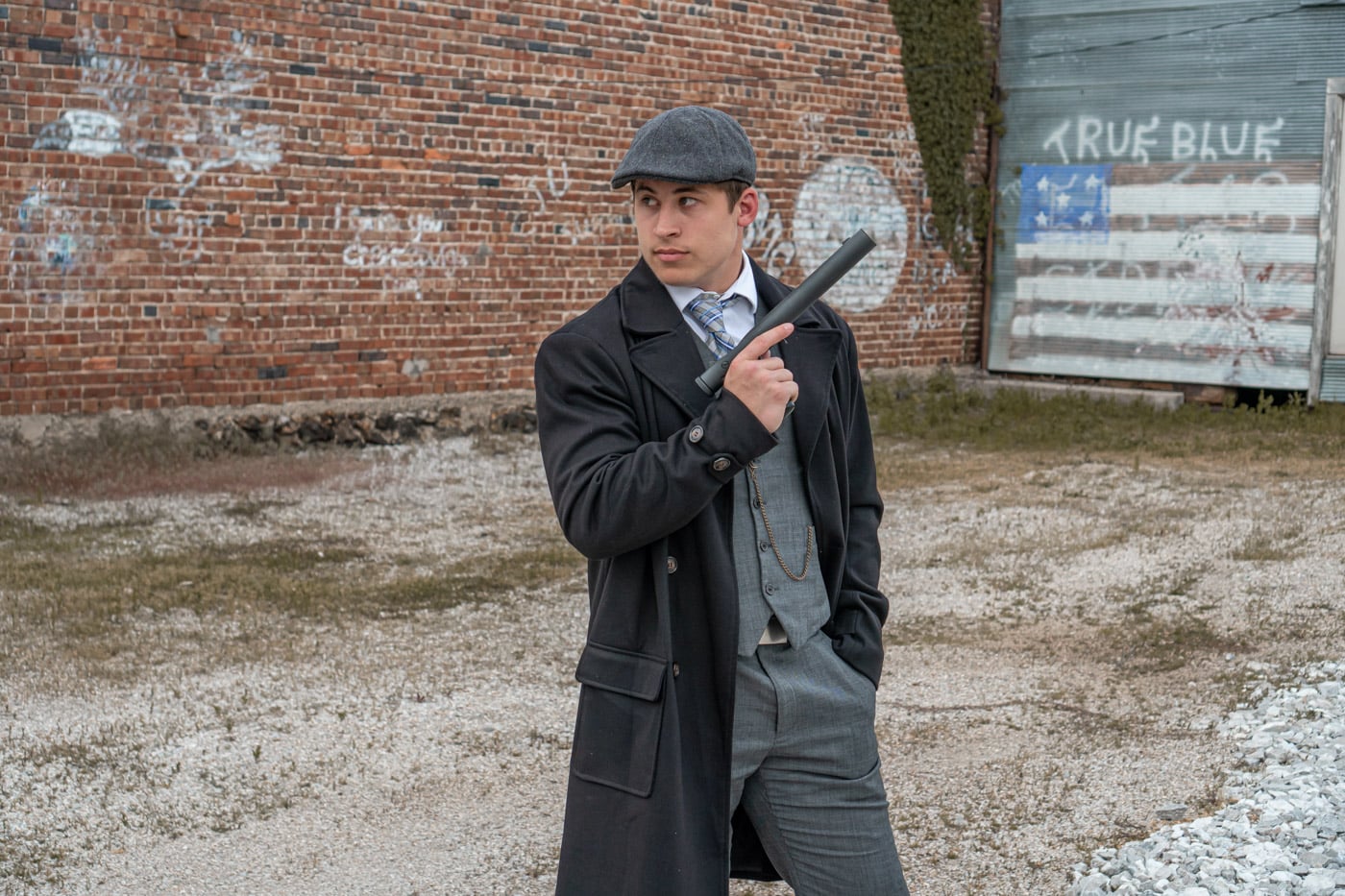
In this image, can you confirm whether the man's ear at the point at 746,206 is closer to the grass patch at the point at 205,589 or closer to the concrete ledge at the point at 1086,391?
the grass patch at the point at 205,589

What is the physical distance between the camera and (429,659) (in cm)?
542

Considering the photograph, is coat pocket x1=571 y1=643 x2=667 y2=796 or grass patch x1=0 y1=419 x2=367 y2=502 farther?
grass patch x1=0 y1=419 x2=367 y2=502

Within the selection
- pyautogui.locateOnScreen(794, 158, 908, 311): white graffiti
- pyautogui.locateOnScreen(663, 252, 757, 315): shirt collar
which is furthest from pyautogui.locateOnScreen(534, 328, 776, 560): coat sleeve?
pyautogui.locateOnScreen(794, 158, 908, 311): white graffiti

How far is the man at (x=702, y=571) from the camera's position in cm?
213

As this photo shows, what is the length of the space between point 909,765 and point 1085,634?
1625 millimetres

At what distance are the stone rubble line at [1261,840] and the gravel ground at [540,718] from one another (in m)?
0.10

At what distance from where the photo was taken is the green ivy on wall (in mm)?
13055

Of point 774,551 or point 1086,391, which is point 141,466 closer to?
point 774,551

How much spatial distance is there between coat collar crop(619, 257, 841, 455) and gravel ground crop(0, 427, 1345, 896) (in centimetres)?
176

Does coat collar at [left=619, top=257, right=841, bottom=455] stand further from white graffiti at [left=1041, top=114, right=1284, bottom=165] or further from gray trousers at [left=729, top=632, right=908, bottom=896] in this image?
white graffiti at [left=1041, top=114, right=1284, bottom=165]

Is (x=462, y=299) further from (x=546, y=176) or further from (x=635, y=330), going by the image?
(x=635, y=330)

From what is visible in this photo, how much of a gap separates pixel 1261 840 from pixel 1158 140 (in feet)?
33.7

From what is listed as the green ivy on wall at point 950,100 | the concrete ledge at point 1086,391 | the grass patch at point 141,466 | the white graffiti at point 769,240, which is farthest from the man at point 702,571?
the green ivy on wall at point 950,100

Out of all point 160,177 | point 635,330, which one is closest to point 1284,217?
point 160,177
